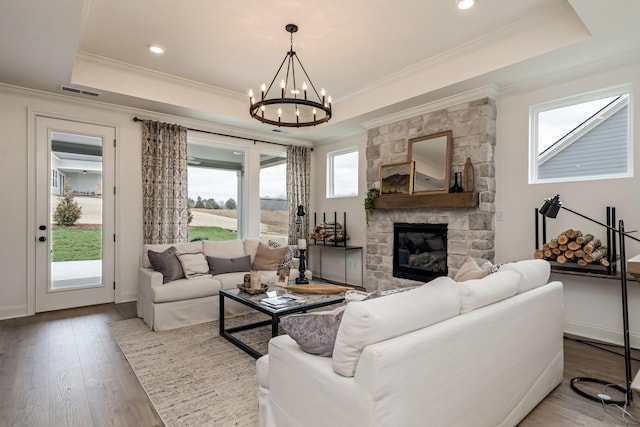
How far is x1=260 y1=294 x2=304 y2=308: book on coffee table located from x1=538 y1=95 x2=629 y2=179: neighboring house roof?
3092 millimetres

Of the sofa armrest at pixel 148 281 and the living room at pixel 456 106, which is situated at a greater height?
the living room at pixel 456 106

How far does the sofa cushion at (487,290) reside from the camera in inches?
69.4

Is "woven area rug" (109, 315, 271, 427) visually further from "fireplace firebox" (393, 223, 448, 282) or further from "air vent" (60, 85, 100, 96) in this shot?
"air vent" (60, 85, 100, 96)

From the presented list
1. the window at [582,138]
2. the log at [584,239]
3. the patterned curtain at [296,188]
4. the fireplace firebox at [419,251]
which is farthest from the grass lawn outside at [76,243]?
the log at [584,239]

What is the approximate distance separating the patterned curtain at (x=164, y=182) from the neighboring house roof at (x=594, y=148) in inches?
190

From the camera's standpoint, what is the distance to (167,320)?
372 centimetres

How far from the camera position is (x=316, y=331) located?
1.56 metres

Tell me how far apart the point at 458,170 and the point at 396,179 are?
93 cm

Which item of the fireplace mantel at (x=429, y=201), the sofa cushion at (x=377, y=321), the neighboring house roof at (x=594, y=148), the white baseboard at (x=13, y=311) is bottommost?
the white baseboard at (x=13, y=311)

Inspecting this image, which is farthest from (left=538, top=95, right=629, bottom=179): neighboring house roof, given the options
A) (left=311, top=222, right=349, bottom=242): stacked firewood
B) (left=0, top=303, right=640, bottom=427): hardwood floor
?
(left=311, top=222, right=349, bottom=242): stacked firewood

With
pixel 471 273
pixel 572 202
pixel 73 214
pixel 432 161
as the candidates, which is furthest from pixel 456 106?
pixel 73 214

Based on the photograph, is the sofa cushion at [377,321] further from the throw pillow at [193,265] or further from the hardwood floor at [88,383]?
the throw pillow at [193,265]

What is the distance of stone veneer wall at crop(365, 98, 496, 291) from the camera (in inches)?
163

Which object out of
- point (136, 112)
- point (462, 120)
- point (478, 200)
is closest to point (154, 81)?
point (136, 112)
